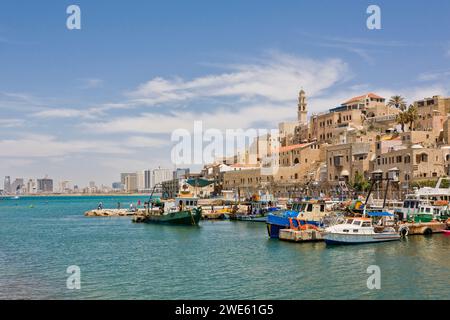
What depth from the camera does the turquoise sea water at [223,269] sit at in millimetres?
23109

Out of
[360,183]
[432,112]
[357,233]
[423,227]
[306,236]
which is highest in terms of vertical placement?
[432,112]

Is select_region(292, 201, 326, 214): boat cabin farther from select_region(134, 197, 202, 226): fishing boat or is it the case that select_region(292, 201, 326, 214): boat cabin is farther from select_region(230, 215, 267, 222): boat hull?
select_region(230, 215, 267, 222): boat hull

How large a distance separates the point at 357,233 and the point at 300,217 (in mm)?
6491

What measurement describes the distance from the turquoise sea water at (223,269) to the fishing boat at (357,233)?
0.83 meters

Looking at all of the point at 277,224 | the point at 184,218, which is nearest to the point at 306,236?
the point at 277,224

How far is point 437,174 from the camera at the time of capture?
66375 millimetres

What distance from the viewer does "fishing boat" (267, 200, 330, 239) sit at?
138 feet

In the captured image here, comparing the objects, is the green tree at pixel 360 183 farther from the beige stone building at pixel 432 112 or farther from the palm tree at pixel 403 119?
the beige stone building at pixel 432 112

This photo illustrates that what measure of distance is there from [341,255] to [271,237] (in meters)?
10.9

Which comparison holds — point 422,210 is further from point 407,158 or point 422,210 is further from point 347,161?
point 347,161

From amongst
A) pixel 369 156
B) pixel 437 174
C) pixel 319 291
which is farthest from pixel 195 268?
pixel 369 156

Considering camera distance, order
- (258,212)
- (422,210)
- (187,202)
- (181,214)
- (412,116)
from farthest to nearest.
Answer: (412,116) → (258,212) → (187,202) → (181,214) → (422,210)

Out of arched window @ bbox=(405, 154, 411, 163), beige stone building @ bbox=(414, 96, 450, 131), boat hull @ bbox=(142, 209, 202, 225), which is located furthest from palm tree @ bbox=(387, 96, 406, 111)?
boat hull @ bbox=(142, 209, 202, 225)

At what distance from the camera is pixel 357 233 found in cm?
3716
